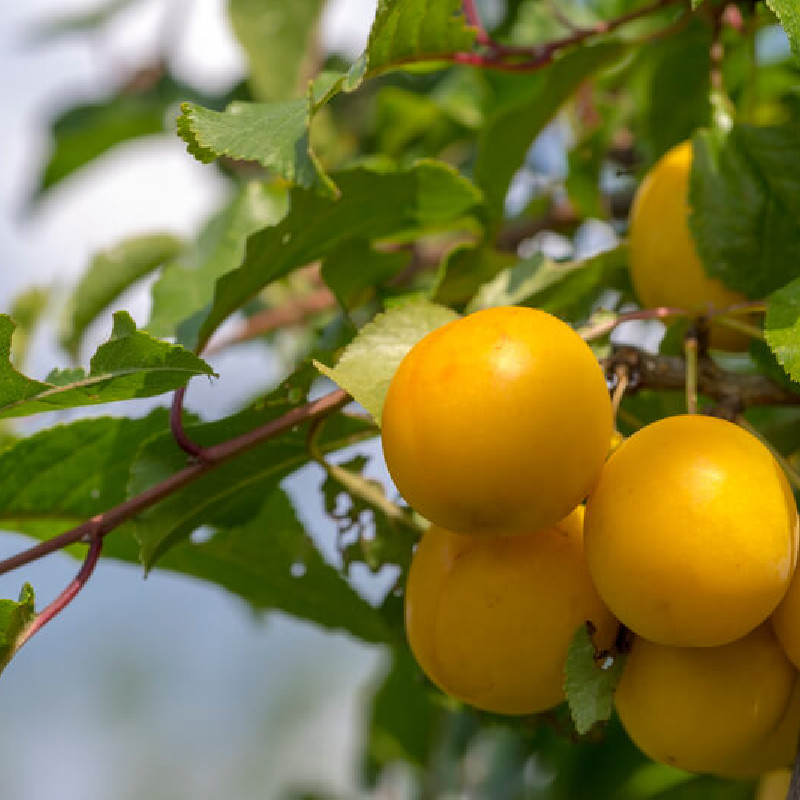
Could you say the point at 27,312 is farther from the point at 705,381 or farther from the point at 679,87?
the point at 705,381

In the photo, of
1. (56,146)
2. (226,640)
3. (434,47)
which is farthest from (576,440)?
(226,640)

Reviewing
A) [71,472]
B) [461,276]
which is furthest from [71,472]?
[461,276]

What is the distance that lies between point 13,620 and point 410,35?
503 mm

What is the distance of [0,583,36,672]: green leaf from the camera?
72 cm

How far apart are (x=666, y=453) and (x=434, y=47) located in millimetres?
397

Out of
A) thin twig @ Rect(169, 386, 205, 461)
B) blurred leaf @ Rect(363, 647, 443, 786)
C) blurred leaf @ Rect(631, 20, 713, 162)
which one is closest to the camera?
thin twig @ Rect(169, 386, 205, 461)

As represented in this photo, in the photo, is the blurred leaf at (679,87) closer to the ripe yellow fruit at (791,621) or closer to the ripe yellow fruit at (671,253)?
the ripe yellow fruit at (671,253)

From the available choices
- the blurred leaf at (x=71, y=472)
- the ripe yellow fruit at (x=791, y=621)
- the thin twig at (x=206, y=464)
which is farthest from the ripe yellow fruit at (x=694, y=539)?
the blurred leaf at (x=71, y=472)

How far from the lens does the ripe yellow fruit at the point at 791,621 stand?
0.66 m

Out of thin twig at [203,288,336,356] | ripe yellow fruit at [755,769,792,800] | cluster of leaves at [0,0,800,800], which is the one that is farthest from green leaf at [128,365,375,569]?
thin twig at [203,288,336,356]

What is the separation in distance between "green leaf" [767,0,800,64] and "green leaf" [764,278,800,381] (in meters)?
0.15

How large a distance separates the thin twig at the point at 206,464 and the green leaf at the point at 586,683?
251mm

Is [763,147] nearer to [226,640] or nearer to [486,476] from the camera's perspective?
[486,476]

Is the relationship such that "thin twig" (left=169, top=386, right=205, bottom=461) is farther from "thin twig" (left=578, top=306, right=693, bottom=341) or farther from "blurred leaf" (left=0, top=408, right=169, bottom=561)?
"thin twig" (left=578, top=306, right=693, bottom=341)
